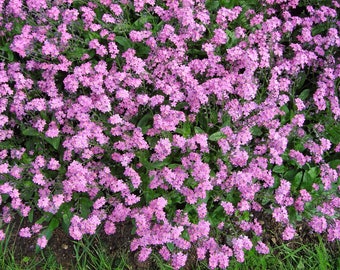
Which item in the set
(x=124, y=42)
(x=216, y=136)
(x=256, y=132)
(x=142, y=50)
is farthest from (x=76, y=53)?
(x=256, y=132)

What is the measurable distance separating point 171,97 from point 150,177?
820 mm

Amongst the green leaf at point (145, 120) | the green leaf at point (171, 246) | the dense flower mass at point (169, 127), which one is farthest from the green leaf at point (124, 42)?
the green leaf at point (171, 246)

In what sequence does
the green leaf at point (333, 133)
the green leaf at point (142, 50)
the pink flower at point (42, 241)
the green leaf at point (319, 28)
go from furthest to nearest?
the green leaf at point (319, 28)
the green leaf at point (142, 50)
the green leaf at point (333, 133)
the pink flower at point (42, 241)

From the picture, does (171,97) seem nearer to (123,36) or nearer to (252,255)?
(123,36)

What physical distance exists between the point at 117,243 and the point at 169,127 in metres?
1.35

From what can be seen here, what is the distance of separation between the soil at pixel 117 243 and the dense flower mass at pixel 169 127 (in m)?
0.11

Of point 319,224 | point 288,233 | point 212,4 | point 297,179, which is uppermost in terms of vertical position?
point 212,4

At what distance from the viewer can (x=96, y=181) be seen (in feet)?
14.4

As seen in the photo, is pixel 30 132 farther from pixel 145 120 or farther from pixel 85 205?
pixel 145 120

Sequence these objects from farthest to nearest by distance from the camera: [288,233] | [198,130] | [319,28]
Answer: [319,28] < [198,130] < [288,233]

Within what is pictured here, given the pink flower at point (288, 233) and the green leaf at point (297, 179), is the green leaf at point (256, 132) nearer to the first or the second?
the green leaf at point (297, 179)

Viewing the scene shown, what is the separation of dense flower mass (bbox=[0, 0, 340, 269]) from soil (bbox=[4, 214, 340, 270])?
113 millimetres

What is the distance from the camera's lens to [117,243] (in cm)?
447

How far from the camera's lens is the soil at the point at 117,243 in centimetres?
442
